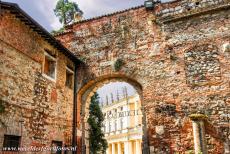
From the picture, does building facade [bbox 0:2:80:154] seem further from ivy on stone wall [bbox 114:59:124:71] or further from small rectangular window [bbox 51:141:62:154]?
ivy on stone wall [bbox 114:59:124:71]

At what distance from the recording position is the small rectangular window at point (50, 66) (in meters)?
10.1

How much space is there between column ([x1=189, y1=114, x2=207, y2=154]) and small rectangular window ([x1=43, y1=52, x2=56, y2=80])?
5.39 m

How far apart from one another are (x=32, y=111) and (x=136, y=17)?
19.2 feet

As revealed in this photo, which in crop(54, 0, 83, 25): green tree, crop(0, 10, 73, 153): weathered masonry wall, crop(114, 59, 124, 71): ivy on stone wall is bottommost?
crop(0, 10, 73, 153): weathered masonry wall

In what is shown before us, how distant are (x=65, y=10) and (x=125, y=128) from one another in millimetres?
23233

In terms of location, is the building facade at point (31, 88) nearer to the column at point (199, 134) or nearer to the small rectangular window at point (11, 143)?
the small rectangular window at point (11, 143)

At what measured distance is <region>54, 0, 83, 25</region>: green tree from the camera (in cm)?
2134

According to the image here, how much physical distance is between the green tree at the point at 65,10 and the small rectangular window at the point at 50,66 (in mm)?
11531

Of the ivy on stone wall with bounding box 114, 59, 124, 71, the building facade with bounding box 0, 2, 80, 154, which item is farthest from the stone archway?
the building facade with bounding box 0, 2, 80, 154

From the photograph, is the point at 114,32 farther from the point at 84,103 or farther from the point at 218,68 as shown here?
the point at 218,68

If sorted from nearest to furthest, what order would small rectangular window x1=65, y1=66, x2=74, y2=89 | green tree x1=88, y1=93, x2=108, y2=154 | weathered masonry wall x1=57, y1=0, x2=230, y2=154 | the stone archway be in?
weathered masonry wall x1=57, y1=0, x2=230, y2=154 < the stone archway < small rectangular window x1=65, y1=66, x2=74, y2=89 < green tree x1=88, y1=93, x2=108, y2=154

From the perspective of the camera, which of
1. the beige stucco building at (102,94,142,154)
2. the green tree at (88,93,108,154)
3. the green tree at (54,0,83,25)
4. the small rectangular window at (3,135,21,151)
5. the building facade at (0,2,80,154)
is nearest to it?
the small rectangular window at (3,135,21,151)

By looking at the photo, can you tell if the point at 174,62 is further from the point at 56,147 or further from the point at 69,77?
the point at 56,147

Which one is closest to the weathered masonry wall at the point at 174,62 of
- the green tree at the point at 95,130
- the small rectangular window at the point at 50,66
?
the small rectangular window at the point at 50,66
